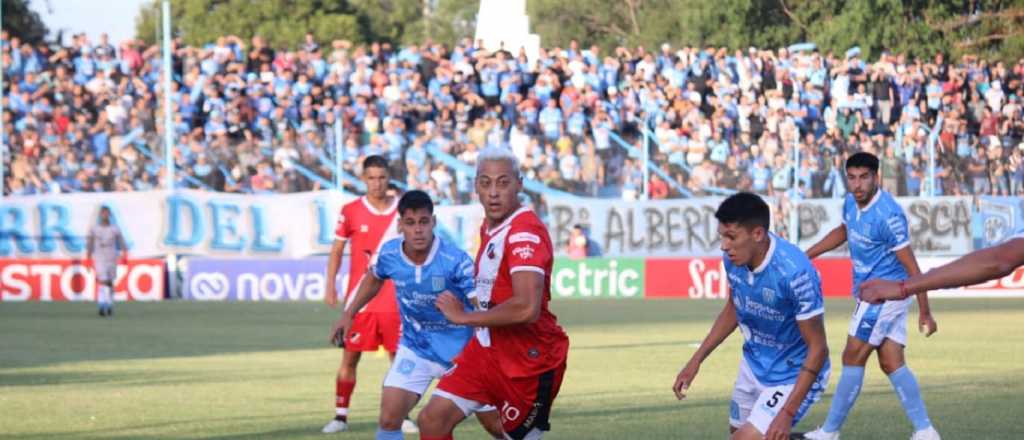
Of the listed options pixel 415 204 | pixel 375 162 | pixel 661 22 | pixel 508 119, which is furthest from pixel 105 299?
pixel 661 22

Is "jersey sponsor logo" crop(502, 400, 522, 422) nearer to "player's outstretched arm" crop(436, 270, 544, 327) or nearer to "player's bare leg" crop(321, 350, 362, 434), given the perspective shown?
"player's outstretched arm" crop(436, 270, 544, 327)

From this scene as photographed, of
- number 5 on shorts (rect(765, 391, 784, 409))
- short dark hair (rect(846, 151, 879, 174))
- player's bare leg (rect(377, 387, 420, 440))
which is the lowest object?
player's bare leg (rect(377, 387, 420, 440))

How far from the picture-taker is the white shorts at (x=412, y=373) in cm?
959

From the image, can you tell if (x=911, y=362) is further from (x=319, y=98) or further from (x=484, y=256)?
(x=319, y=98)

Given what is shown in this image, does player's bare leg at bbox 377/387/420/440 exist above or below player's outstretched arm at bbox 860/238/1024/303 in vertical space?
below

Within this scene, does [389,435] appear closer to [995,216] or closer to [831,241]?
[831,241]

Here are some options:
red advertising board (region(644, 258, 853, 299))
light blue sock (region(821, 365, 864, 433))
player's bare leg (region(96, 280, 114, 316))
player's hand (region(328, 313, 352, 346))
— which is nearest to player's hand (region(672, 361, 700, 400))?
player's hand (region(328, 313, 352, 346))

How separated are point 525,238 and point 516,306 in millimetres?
318

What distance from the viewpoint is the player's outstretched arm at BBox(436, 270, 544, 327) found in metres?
7.26

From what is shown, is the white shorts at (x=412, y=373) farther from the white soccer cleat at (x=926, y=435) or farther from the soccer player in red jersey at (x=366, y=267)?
the white soccer cleat at (x=926, y=435)

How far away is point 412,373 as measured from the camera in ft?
31.7

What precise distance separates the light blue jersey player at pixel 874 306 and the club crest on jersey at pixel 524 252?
13.2 feet

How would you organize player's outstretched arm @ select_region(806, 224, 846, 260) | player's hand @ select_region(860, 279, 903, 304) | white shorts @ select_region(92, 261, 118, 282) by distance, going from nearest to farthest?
player's hand @ select_region(860, 279, 903, 304)
player's outstretched arm @ select_region(806, 224, 846, 260)
white shorts @ select_region(92, 261, 118, 282)

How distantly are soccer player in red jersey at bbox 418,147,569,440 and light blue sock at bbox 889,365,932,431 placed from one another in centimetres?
384
